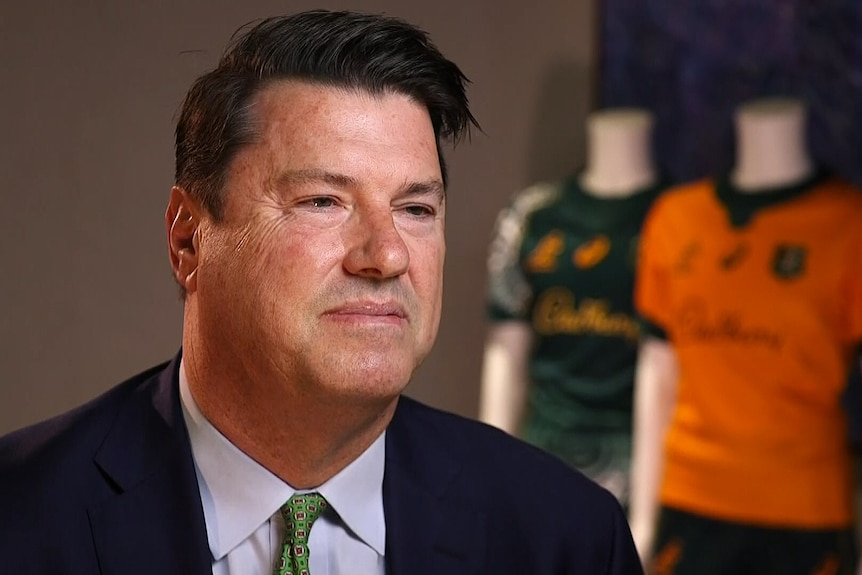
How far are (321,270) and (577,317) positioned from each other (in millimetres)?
1647

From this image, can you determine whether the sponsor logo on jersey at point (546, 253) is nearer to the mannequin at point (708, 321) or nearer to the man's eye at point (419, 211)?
the mannequin at point (708, 321)

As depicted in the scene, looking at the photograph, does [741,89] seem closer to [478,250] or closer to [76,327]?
[478,250]

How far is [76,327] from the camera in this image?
1405 millimetres

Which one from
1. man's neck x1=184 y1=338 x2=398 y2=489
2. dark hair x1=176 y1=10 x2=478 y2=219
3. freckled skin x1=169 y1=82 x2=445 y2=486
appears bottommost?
man's neck x1=184 y1=338 x2=398 y2=489

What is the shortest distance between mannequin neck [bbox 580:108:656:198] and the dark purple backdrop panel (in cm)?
18

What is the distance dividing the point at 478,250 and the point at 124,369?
1.50 meters

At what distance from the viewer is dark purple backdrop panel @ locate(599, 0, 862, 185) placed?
273 centimetres

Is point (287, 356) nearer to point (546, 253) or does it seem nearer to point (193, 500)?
point (193, 500)

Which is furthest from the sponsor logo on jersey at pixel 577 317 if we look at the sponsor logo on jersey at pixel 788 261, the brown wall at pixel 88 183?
Answer: the brown wall at pixel 88 183

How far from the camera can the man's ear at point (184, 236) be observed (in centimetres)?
120

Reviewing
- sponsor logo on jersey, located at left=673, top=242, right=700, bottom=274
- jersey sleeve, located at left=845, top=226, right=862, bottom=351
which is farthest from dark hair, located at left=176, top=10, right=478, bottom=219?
sponsor logo on jersey, located at left=673, top=242, right=700, bottom=274

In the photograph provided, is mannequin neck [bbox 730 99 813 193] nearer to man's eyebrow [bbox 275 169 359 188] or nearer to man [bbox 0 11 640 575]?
man [bbox 0 11 640 575]

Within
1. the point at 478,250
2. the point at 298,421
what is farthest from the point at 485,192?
the point at 298,421

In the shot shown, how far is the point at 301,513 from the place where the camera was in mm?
1174
